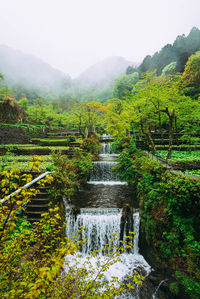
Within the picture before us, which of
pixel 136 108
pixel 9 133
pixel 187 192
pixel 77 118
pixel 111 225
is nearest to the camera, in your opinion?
pixel 187 192

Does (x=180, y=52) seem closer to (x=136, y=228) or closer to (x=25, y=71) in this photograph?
(x=136, y=228)

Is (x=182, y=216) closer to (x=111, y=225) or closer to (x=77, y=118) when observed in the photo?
(x=111, y=225)

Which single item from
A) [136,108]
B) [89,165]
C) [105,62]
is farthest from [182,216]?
[105,62]

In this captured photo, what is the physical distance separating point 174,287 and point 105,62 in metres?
193

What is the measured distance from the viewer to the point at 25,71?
10594 centimetres

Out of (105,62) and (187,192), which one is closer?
(187,192)

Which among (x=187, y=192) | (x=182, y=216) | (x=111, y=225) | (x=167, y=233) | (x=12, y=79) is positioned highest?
(x=12, y=79)

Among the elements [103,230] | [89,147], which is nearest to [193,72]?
[89,147]

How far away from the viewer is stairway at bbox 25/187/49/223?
6098mm

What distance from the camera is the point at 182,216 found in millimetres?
4766

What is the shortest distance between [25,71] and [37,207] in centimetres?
12957

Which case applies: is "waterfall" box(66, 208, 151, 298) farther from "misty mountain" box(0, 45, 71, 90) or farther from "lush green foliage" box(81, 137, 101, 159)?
"misty mountain" box(0, 45, 71, 90)

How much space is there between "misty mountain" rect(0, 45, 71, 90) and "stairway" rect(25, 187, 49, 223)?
314 feet

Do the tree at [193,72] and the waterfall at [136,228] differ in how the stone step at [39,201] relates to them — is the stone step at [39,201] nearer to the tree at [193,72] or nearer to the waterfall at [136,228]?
the waterfall at [136,228]
